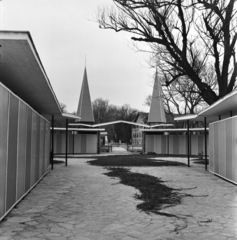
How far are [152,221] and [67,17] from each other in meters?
6.81

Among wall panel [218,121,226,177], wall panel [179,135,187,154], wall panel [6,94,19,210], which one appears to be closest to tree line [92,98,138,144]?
wall panel [179,135,187,154]

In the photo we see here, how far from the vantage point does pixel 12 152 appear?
6234mm

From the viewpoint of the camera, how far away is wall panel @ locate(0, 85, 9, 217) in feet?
17.6

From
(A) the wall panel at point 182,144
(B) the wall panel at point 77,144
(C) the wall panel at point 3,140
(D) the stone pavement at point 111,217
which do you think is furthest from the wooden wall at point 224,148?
(B) the wall panel at point 77,144

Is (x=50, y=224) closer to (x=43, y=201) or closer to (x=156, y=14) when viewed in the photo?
(x=43, y=201)

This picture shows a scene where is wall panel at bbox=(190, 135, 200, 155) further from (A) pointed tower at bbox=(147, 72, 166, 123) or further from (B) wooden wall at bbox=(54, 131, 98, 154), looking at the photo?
(B) wooden wall at bbox=(54, 131, 98, 154)

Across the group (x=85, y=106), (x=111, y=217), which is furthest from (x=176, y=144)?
(x=111, y=217)

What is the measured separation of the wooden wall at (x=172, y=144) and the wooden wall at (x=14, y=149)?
24.1 metres

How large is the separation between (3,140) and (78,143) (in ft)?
88.6

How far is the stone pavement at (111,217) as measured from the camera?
4.89 m

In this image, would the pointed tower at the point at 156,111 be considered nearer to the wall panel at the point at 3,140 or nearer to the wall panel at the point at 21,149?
the wall panel at the point at 21,149

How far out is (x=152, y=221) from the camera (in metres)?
5.71

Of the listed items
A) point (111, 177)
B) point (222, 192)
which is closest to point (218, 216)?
point (222, 192)

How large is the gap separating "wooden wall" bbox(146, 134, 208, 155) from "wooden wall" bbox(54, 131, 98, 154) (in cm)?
558
